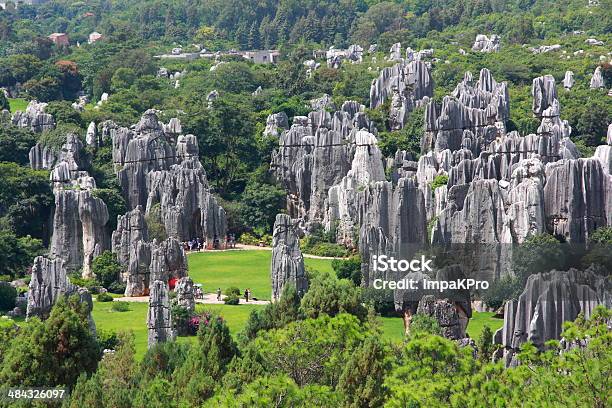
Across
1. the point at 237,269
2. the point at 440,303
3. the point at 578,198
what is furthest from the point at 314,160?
the point at 440,303

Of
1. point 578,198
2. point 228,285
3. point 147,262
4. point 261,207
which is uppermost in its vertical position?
point 261,207

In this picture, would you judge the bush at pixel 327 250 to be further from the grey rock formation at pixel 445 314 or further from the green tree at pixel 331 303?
the green tree at pixel 331 303

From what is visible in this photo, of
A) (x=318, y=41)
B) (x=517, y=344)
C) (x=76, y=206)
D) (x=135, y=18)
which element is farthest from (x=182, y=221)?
(x=135, y=18)

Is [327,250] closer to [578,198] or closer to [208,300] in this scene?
[208,300]

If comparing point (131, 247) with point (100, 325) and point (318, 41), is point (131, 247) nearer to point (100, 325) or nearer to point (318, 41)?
point (100, 325)

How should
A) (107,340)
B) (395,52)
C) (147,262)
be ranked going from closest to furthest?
(107,340)
(147,262)
(395,52)

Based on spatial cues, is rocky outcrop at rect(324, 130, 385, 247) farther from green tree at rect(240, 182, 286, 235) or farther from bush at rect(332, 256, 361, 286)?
bush at rect(332, 256, 361, 286)

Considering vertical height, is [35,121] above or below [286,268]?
above
